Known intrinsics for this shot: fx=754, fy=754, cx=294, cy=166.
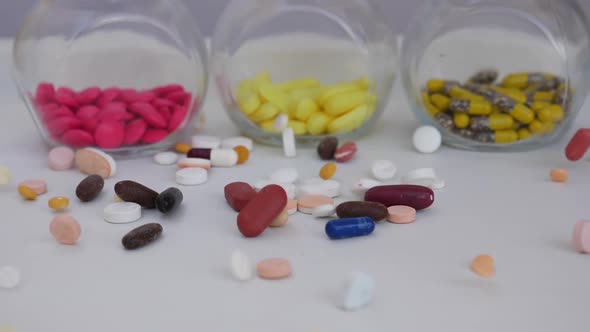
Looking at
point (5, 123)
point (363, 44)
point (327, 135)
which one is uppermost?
point (363, 44)

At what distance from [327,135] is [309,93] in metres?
0.08

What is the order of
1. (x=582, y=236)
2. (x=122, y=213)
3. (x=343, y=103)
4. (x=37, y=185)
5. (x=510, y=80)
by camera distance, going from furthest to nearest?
(x=510, y=80)
(x=343, y=103)
(x=37, y=185)
(x=122, y=213)
(x=582, y=236)

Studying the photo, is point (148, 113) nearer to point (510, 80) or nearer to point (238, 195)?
point (238, 195)

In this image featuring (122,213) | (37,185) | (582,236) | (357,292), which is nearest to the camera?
(357,292)

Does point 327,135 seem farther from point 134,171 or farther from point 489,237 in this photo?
point 489,237

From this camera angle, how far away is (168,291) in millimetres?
729

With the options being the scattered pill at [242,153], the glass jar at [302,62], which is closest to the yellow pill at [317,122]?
the glass jar at [302,62]

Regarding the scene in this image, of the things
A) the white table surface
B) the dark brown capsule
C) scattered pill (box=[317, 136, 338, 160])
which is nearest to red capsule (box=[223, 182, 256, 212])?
the white table surface

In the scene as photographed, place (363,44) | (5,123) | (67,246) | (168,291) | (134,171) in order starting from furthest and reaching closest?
1. (5,123)
2. (363,44)
3. (134,171)
4. (67,246)
5. (168,291)

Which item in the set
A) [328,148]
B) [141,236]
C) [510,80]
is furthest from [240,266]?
[510,80]

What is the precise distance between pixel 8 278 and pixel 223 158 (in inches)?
18.0

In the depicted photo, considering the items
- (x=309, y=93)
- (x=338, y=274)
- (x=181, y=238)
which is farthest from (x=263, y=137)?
(x=338, y=274)

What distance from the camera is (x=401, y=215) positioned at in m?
0.90

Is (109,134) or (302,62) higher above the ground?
(302,62)
